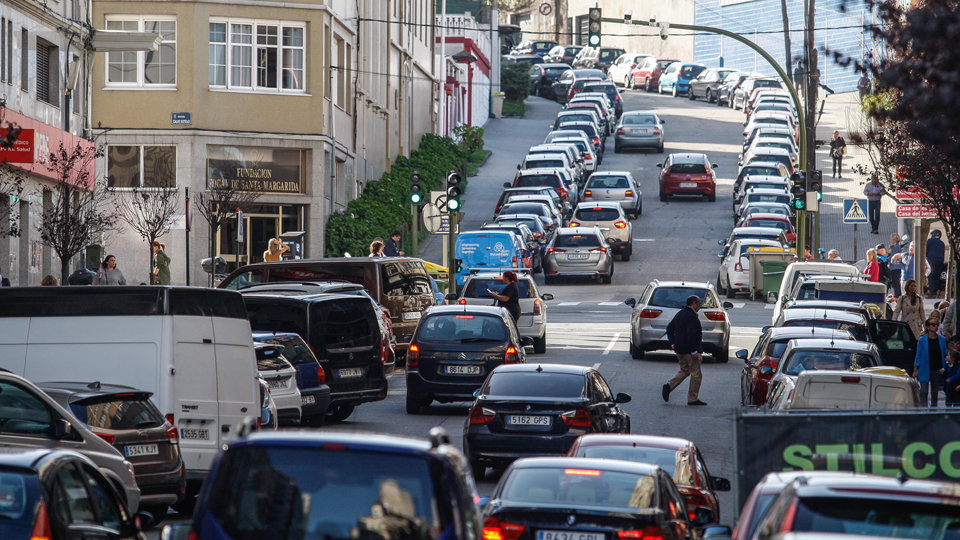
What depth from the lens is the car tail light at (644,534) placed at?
1085cm

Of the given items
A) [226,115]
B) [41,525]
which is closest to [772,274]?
[226,115]

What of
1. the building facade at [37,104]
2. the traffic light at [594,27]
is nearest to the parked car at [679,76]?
the traffic light at [594,27]

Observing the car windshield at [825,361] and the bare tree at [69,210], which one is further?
the bare tree at [69,210]

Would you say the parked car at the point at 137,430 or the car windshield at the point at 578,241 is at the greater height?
the car windshield at the point at 578,241

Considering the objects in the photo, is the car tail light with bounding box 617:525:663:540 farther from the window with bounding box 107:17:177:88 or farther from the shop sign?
the window with bounding box 107:17:177:88

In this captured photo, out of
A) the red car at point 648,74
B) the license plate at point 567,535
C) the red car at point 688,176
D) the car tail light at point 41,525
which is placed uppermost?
the red car at point 648,74

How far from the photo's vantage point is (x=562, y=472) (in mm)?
11641

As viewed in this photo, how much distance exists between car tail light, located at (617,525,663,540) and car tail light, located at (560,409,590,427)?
6.77 meters

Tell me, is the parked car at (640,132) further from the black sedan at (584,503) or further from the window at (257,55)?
the black sedan at (584,503)

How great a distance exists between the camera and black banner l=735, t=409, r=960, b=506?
479 inches

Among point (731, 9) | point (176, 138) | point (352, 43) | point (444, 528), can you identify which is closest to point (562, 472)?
point (444, 528)

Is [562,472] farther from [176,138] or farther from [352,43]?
[352,43]

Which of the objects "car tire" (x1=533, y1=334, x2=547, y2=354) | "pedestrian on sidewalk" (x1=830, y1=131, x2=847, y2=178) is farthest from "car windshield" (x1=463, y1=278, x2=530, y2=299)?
"pedestrian on sidewalk" (x1=830, y1=131, x2=847, y2=178)

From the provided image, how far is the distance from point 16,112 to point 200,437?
15.1 m
